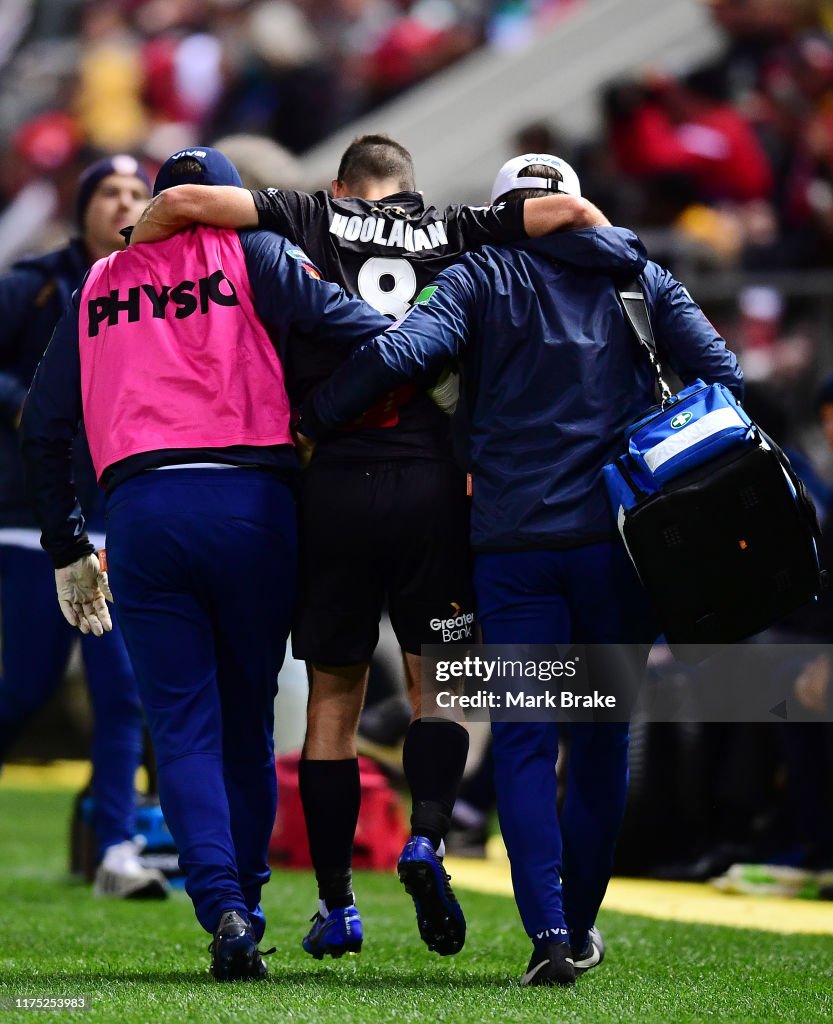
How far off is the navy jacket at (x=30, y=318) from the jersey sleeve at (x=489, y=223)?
1.99 meters

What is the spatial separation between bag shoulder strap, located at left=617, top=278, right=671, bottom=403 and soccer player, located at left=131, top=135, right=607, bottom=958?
197 mm

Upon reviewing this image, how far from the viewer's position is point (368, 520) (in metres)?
4.43

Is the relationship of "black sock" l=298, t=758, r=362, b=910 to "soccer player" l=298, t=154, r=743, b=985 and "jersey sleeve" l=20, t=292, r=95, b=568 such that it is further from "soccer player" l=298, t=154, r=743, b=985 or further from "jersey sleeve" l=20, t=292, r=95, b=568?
"jersey sleeve" l=20, t=292, r=95, b=568

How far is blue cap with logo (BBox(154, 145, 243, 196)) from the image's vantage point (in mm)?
4578

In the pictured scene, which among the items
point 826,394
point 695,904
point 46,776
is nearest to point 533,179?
point 826,394

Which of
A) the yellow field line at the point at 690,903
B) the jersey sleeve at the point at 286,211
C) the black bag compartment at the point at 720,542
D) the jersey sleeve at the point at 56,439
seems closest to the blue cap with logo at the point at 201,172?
the jersey sleeve at the point at 286,211

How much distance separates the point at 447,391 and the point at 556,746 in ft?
3.03

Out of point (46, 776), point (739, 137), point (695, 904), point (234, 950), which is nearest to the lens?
point (234, 950)

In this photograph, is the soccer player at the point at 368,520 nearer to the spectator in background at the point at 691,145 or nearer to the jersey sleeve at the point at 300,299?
the jersey sleeve at the point at 300,299

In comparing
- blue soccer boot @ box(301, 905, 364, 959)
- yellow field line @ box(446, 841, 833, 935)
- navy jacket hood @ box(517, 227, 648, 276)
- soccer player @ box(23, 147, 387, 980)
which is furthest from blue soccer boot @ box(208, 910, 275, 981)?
yellow field line @ box(446, 841, 833, 935)

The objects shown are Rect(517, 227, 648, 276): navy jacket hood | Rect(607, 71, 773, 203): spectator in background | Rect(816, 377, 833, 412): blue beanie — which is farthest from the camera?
Rect(607, 71, 773, 203): spectator in background

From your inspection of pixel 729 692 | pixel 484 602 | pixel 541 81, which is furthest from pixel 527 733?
pixel 541 81

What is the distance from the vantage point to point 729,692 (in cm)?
758

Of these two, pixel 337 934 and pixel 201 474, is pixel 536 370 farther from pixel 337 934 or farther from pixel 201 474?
pixel 337 934
